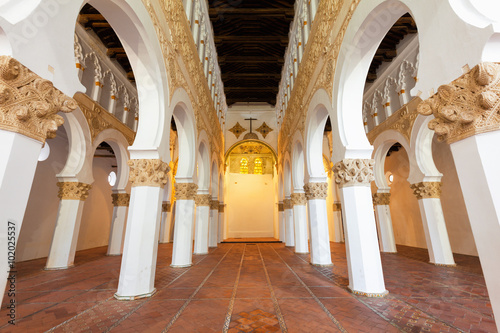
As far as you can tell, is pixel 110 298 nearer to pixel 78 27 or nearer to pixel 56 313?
pixel 56 313

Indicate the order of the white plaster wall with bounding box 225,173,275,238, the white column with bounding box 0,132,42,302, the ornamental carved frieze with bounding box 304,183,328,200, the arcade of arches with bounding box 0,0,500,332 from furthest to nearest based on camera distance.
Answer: the white plaster wall with bounding box 225,173,275,238 → the ornamental carved frieze with bounding box 304,183,328,200 → the arcade of arches with bounding box 0,0,500,332 → the white column with bounding box 0,132,42,302

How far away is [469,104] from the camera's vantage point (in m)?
1.85

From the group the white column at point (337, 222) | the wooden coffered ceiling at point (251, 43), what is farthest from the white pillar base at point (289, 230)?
the wooden coffered ceiling at point (251, 43)

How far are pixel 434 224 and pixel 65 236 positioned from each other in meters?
9.79

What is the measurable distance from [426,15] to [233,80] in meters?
12.8

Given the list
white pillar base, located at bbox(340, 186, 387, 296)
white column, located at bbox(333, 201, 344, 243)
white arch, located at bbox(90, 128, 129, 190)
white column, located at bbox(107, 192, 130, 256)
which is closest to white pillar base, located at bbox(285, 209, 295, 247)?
white column, located at bbox(333, 201, 344, 243)

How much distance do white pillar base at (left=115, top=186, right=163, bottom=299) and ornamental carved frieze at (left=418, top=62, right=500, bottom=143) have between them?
3.85m

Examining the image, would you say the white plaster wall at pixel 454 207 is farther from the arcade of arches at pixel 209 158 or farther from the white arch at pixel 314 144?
the white arch at pixel 314 144

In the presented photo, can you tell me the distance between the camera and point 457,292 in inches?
145

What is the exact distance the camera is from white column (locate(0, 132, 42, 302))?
5.53 feet

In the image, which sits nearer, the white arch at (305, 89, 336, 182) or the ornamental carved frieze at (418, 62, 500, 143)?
the ornamental carved frieze at (418, 62, 500, 143)

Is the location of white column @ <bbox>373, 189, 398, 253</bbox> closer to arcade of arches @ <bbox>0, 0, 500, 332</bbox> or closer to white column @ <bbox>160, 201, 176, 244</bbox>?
arcade of arches @ <bbox>0, 0, 500, 332</bbox>

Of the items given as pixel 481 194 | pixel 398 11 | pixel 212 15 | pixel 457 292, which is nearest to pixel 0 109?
pixel 481 194

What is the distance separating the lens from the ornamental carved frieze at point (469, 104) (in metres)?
1.72
